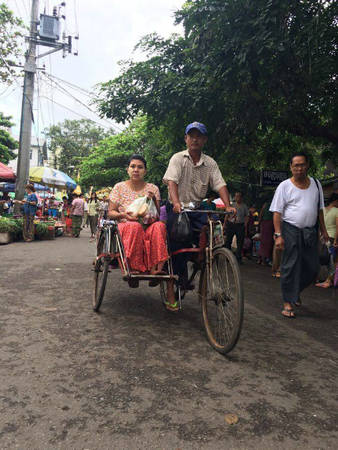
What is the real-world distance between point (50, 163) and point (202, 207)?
58.1m

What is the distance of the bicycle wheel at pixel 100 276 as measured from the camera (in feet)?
12.4

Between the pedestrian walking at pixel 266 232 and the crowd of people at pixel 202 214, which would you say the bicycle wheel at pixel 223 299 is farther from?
the pedestrian walking at pixel 266 232

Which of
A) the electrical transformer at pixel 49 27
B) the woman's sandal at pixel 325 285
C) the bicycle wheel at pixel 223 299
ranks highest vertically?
the electrical transformer at pixel 49 27

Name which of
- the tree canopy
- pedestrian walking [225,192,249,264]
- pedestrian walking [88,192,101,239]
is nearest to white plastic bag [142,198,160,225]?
the tree canopy

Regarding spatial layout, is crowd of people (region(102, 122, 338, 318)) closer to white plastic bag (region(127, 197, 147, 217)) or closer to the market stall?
white plastic bag (region(127, 197, 147, 217))

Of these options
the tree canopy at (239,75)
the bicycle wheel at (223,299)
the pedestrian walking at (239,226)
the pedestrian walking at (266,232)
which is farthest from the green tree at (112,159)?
the bicycle wheel at (223,299)

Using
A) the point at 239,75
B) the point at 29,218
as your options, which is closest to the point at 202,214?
the point at 239,75

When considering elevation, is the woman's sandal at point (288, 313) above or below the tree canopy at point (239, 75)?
below

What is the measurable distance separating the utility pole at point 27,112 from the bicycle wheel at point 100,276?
34.0ft

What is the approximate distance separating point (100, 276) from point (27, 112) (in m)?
11.8

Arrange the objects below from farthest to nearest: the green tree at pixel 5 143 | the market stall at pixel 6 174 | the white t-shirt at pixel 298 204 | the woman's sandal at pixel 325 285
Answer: the green tree at pixel 5 143, the market stall at pixel 6 174, the woman's sandal at pixel 325 285, the white t-shirt at pixel 298 204

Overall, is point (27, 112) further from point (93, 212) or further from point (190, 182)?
point (190, 182)

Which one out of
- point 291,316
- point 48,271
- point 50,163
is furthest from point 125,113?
point 50,163

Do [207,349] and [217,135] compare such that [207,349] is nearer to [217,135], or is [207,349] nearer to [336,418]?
[336,418]
